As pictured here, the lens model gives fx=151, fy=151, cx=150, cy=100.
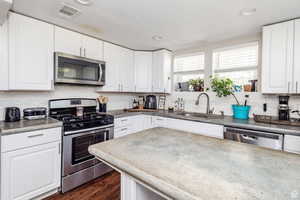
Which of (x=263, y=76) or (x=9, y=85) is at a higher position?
(x=263, y=76)

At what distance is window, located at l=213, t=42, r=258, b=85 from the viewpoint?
261cm

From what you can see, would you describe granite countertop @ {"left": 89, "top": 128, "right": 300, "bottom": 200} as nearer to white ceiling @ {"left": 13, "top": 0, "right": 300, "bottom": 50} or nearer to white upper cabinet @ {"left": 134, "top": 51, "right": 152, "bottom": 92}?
white ceiling @ {"left": 13, "top": 0, "right": 300, "bottom": 50}

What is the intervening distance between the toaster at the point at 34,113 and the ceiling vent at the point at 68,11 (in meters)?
1.32

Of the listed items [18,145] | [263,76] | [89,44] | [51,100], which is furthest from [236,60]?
[18,145]

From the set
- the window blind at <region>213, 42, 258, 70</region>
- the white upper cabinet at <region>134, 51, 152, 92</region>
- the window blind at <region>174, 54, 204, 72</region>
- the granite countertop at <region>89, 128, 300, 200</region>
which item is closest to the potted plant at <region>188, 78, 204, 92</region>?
the window blind at <region>174, 54, 204, 72</region>

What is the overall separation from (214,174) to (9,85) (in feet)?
7.70

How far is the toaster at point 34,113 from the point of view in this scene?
2.03 metres

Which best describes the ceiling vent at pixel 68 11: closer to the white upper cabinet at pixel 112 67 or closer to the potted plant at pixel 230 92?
the white upper cabinet at pixel 112 67

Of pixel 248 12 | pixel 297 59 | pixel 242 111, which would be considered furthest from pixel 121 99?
pixel 297 59

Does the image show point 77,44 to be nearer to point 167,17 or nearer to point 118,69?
point 118,69

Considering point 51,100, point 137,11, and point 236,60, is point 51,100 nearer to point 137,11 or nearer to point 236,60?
point 137,11

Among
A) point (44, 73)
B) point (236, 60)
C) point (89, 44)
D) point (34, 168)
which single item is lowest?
point (34, 168)

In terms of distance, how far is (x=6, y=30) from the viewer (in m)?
1.78

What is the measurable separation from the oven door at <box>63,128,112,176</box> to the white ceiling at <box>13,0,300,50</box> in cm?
156
